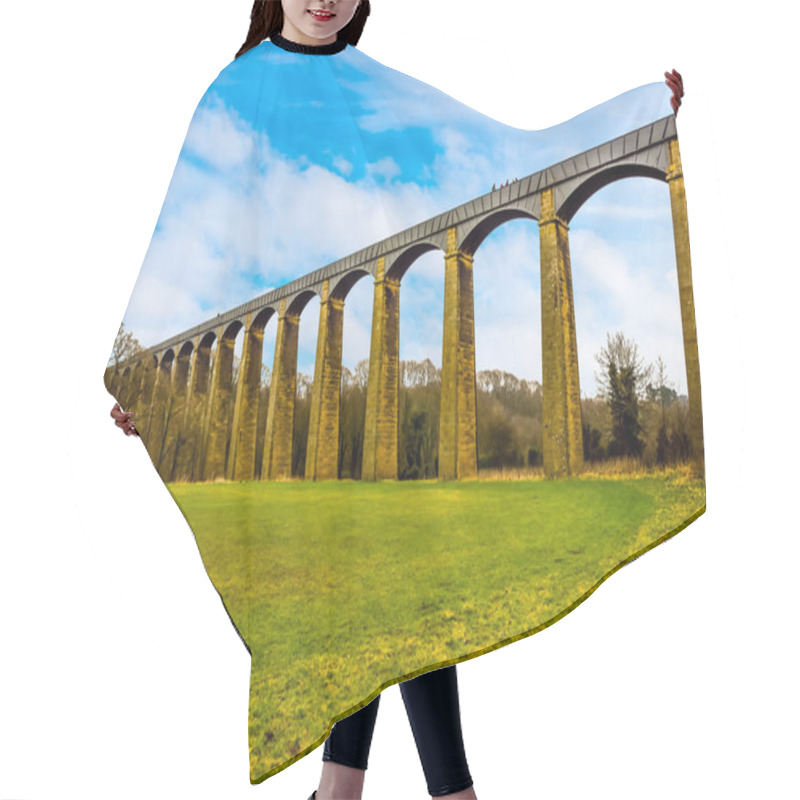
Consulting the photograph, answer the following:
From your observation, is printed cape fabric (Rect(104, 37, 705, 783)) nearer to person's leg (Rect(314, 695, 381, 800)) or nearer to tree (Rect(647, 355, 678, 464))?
tree (Rect(647, 355, 678, 464))

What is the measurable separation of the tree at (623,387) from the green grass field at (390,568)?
0.09 meters

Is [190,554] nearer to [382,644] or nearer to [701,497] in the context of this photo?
[382,644]

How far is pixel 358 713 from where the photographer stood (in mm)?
2148

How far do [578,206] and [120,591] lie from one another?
1672mm

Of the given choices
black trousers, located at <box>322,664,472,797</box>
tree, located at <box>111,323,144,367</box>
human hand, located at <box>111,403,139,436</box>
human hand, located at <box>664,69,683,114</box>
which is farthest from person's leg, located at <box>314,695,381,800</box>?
human hand, located at <box>664,69,683,114</box>

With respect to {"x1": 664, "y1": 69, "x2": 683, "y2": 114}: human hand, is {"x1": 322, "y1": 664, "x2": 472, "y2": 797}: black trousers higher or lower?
lower

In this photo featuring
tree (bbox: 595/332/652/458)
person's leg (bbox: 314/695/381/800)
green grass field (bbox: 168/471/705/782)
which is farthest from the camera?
person's leg (bbox: 314/695/381/800)

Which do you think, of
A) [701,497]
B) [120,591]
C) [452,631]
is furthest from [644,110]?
[120,591]

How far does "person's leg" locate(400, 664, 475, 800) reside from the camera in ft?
6.56

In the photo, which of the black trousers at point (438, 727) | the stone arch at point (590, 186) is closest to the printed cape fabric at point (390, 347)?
Answer: the stone arch at point (590, 186)

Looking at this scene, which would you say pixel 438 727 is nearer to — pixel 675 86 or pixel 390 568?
pixel 390 568

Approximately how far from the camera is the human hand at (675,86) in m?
2.00

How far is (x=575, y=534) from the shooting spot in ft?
6.01

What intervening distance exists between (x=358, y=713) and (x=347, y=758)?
0.13 m
